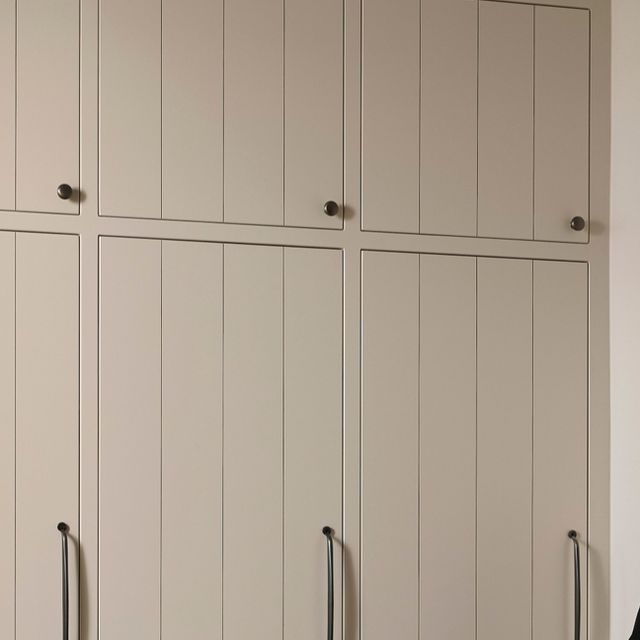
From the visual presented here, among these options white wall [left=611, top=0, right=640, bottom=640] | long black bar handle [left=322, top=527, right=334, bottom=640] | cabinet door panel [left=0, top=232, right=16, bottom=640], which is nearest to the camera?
cabinet door panel [left=0, top=232, right=16, bottom=640]

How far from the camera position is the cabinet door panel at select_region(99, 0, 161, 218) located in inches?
74.5

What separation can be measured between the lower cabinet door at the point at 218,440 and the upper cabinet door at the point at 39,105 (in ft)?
0.52

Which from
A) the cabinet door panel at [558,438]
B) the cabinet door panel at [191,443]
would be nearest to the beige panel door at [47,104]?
the cabinet door panel at [191,443]

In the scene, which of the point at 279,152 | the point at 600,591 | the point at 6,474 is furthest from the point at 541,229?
the point at 6,474

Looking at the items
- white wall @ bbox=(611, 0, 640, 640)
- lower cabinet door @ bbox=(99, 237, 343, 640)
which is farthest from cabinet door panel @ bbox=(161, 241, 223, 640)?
white wall @ bbox=(611, 0, 640, 640)

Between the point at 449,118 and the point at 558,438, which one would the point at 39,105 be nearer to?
the point at 449,118

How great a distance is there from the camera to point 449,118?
2.07 meters

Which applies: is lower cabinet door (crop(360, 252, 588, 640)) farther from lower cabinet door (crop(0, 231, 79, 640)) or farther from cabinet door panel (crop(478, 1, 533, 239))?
lower cabinet door (crop(0, 231, 79, 640))

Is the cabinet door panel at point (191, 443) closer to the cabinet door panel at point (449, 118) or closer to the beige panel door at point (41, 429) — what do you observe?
the beige panel door at point (41, 429)

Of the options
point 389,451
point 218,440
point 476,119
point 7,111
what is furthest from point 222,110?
point 389,451

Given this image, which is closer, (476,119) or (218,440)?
(218,440)

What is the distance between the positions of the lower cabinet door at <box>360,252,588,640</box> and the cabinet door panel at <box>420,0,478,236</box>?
4.1 inches

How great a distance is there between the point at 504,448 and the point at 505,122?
692 millimetres

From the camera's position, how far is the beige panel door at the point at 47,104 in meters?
1.85
